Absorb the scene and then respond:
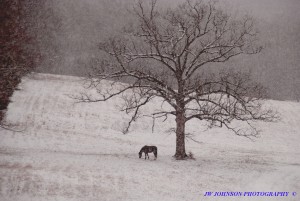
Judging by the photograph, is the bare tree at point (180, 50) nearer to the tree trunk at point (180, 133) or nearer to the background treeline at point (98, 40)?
the tree trunk at point (180, 133)

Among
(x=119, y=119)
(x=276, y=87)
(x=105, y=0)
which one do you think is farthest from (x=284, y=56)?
(x=119, y=119)

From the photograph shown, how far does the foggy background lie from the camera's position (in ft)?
197

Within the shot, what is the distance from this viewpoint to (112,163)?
1839 centimetres

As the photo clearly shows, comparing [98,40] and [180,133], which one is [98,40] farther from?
[180,133]

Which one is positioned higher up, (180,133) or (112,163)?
(180,133)

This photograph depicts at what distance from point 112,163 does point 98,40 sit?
248 ft

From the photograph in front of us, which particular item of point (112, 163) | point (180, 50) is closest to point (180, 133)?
point (112, 163)

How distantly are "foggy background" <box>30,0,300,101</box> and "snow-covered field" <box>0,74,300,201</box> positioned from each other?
55.7ft

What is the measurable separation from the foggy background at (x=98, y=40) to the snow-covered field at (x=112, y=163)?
17.0m

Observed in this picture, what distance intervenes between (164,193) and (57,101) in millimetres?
29698

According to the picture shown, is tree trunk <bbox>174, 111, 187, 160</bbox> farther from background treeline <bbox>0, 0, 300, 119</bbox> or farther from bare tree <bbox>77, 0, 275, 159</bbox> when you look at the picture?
background treeline <bbox>0, 0, 300, 119</bbox>

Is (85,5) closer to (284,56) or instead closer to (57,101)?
(57,101)

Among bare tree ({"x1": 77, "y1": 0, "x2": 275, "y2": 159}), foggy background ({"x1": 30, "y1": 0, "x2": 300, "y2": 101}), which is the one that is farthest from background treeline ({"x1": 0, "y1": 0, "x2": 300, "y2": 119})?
bare tree ({"x1": 77, "y1": 0, "x2": 275, "y2": 159})

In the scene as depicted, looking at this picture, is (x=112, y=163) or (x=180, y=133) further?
(x=180, y=133)
